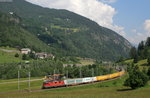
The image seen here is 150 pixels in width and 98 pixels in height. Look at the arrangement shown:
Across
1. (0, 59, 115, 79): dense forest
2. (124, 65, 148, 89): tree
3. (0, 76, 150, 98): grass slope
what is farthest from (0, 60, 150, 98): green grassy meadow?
(0, 59, 115, 79): dense forest

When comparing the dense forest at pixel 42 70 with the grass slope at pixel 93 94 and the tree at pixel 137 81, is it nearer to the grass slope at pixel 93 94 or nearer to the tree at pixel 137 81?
the grass slope at pixel 93 94

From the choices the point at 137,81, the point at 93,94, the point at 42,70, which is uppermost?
the point at 42,70

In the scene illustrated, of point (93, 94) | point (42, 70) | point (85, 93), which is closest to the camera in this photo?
point (93, 94)

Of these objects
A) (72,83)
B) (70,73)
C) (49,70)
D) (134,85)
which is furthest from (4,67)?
(134,85)

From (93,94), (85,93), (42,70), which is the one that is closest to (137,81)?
(85,93)

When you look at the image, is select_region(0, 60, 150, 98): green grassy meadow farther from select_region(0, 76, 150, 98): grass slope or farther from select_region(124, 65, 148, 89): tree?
select_region(124, 65, 148, 89): tree

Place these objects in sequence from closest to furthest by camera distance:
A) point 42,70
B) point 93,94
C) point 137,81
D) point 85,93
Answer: point 93,94, point 85,93, point 137,81, point 42,70

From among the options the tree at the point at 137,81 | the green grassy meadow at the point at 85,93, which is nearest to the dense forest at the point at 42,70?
the green grassy meadow at the point at 85,93

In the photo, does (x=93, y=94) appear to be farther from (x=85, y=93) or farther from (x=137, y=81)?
(x=137, y=81)

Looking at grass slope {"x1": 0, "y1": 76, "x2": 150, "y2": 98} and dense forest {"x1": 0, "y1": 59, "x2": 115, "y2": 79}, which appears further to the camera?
dense forest {"x1": 0, "y1": 59, "x2": 115, "y2": 79}

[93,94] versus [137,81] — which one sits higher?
[137,81]

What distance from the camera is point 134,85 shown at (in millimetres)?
68062

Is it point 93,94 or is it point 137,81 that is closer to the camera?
point 93,94

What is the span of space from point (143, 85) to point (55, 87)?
32.4m
